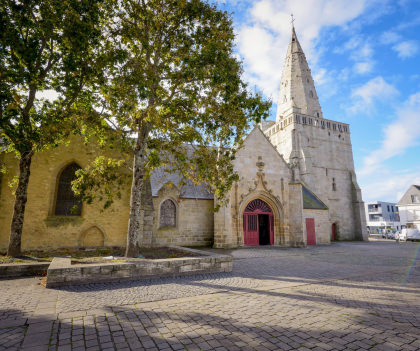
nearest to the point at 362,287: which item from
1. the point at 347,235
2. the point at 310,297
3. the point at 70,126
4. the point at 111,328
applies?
the point at 310,297

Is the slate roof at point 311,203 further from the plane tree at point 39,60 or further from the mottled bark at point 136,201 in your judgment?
the plane tree at point 39,60

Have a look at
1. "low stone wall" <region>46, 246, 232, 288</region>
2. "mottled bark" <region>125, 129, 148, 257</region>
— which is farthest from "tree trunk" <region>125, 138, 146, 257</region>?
"low stone wall" <region>46, 246, 232, 288</region>

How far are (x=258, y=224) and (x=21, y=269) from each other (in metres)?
14.7

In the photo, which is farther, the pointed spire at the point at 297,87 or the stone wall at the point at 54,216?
the pointed spire at the point at 297,87

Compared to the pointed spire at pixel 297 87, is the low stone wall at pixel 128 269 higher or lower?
lower

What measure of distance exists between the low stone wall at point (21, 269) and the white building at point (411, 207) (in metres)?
57.2

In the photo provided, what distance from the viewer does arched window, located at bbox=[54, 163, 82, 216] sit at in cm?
1332

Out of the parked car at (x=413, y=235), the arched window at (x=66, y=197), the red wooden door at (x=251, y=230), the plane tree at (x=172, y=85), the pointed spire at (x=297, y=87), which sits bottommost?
the parked car at (x=413, y=235)

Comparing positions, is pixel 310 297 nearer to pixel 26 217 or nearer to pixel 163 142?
pixel 163 142

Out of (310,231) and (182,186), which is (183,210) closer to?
(182,186)

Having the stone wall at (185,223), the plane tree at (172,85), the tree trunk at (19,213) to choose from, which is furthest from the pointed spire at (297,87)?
the tree trunk at (19,213)

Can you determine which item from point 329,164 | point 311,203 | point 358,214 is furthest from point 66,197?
point 358,214

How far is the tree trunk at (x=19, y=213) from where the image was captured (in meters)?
8.77

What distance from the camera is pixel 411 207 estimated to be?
4450 cm
